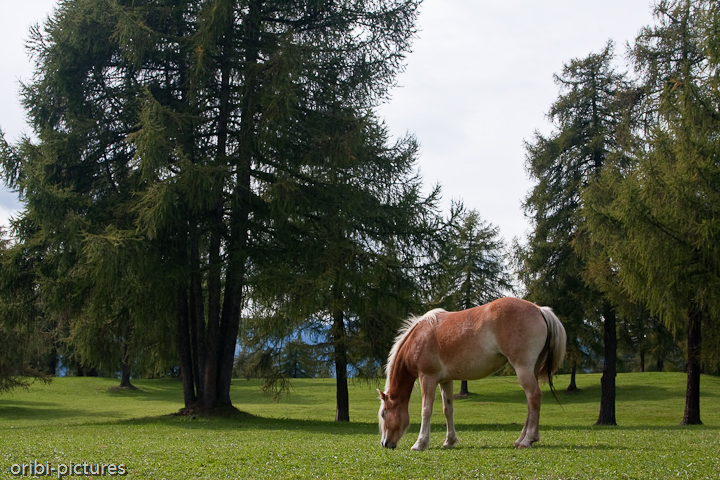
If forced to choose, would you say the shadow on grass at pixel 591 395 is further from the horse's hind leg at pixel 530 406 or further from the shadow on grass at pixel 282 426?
the horse's hind leg at pixel 530 406

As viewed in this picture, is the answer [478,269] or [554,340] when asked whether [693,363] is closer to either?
[554,340]

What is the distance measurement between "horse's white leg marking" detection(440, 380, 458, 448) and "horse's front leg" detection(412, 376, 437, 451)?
365mm

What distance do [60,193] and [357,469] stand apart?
11518 mm

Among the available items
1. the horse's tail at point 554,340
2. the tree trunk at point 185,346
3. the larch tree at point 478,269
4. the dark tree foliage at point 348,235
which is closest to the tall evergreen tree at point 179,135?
the tree trunk at point 185,346

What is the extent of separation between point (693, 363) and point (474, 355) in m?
12.1

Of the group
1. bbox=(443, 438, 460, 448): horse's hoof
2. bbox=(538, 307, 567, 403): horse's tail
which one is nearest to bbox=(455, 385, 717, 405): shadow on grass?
bbox=(443, 438, 460, 448): horse's hoof

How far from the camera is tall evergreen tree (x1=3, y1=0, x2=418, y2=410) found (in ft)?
46.2

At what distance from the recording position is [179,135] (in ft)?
49.0

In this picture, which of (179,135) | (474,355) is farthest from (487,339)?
(179,135)

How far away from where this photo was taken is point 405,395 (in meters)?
8.23

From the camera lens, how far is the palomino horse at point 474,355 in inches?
301

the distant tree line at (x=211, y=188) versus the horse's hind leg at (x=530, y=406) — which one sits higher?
the distant tree line at (x=211, y=188)

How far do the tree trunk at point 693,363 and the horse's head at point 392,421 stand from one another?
11.2 metres

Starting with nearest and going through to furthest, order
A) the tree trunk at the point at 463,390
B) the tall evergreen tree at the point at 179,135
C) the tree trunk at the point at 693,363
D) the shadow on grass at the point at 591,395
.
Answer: the tall evergreen tree at the point at 179,135 → the tree trunk at the point at 693,363 → the shadow on grass at the point at 591,395 → the tree trunk at the point at 463,390
